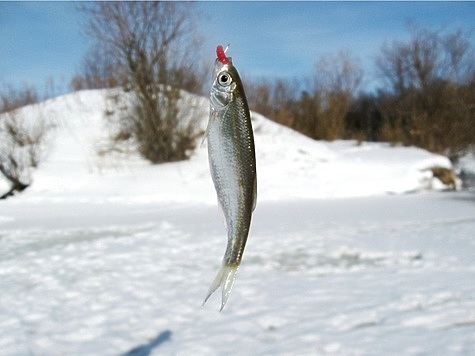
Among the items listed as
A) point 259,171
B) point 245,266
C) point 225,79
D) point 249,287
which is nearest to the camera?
point 225,79

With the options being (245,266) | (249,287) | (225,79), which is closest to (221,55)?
(225,79)

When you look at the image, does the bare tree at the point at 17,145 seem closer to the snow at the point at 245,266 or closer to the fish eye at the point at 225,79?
the snow at the point at 245,266

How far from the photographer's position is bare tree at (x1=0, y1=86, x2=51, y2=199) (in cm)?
1369

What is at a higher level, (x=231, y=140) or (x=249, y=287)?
(x=231, y=140)

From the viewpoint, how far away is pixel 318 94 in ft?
70.5

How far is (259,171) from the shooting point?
1376 centimetres

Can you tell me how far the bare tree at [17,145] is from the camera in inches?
539

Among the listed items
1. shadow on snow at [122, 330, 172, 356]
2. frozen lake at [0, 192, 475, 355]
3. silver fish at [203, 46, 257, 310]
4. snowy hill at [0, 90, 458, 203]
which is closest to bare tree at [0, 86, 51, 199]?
snowy hill at [0, 90, 458, 203]

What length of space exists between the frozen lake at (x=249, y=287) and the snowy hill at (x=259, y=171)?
113 inches

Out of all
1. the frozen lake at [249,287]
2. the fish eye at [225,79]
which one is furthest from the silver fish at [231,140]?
the frozen lake at [249,287]

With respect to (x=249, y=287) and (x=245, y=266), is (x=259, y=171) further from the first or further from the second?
(x=249, y=287)

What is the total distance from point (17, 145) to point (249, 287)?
11.5m

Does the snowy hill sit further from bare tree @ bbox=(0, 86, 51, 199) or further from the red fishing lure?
the red fishing lure

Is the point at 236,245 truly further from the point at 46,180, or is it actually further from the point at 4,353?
the point at 46,180
